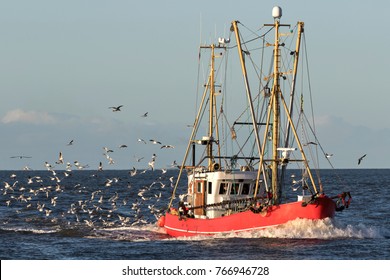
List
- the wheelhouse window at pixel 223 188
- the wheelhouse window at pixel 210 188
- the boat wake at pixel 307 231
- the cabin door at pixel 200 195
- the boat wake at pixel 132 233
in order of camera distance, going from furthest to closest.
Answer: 1. the boat wake at pixel 132 233
2. the cabin door at pixel 200 195
3. the wheelhouse window at pixel 210 188
4. the wheelhouse window at pixel 223 188
5. the boat wake at pixel 307 231

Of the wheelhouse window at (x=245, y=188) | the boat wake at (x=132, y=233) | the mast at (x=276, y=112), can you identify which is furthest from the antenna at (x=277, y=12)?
the boat wake at (x=132, y=233)

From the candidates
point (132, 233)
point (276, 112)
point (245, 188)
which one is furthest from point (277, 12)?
point (132, 233)

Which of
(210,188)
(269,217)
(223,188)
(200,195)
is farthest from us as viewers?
(200,195)

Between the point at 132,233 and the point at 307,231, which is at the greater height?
the point at 307,231

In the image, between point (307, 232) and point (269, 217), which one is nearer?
point (307, 232)

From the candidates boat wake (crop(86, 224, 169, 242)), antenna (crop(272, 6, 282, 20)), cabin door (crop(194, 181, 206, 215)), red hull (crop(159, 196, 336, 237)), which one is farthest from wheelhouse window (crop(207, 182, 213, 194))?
antenna (crop(272, 6, 282, 20))

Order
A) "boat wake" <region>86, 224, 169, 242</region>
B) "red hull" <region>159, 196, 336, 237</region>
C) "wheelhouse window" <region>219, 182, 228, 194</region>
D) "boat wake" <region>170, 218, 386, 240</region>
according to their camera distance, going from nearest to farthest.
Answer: "red hull" <region>159, 196, 336, 237</region> → "boat wake" <region>170, 218, 386, 240</region> → "wheelhouse window" <region>219, 182, 228, 194</region> → "boat wake" <region>86, 224, 169, 242</region>

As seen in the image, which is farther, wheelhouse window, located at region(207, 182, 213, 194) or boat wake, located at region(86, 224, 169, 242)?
boat wake, located at region(86, 224, 169, 242)

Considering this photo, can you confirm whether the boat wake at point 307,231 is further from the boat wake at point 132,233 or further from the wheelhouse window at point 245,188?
the boat wake at point 132,233

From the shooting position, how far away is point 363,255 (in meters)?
48.9

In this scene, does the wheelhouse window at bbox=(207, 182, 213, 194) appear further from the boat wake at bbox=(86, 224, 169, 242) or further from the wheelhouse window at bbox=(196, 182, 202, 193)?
the boat wake at bbox=(86, 224, 169, 242)

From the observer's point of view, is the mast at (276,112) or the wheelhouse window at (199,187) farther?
the wheelhouse window at (199,187)

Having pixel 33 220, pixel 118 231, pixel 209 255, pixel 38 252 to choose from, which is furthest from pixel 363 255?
pixel 33 220

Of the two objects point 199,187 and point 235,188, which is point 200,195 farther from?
point 235,188
